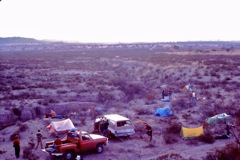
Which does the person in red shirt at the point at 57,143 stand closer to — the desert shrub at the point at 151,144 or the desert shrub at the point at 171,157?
the desert shrub at the point at 171,157

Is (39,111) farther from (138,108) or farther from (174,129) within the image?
(174,129)

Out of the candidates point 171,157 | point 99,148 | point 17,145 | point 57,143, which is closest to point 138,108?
point 99,148

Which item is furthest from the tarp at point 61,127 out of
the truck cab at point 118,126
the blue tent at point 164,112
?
the blue tent at point 164,112

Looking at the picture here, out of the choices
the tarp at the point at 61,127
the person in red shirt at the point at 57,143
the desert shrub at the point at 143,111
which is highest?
the person in red shirt at the point at 57,143

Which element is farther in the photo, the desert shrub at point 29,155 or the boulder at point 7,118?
the boulder at point 7,118

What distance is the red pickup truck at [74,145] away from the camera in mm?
17578

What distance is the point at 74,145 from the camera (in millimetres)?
18031

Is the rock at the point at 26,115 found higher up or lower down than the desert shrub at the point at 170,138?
lower down

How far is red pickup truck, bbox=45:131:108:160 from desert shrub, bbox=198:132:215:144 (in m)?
6.98

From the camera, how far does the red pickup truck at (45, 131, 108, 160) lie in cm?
1758

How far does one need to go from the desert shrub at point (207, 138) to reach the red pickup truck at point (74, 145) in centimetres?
698

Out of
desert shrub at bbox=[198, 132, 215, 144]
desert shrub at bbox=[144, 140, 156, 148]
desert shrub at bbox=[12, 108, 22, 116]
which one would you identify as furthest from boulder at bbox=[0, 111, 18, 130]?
desert shrub at bbox=[198, 132, 215, 144]

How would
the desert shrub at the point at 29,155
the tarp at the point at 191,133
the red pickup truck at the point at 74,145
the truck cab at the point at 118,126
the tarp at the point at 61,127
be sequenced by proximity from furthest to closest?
1. the tarp at the point at 61,127
2. the tarp at the point at 191,133
3. the truck cab at the point at 118,126
4. the desert shrub at the point at 29,155
5. the red pickup truck at the point at 74,145

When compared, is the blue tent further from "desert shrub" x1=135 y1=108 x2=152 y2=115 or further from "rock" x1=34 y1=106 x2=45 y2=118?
"rock" x1=34 y1=106 x2=45 y2=118
